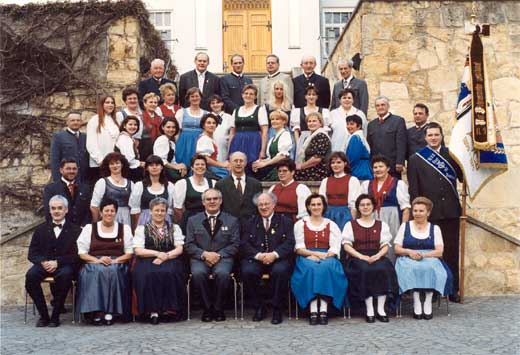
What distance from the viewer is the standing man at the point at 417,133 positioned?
8219 millimetres

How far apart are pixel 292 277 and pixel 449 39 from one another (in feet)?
16.3

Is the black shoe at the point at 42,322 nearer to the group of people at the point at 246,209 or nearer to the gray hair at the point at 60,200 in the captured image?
the group of people at the point at 246,209

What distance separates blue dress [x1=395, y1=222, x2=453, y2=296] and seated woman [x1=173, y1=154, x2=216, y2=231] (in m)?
2.14

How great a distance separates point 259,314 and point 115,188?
201 centimetres

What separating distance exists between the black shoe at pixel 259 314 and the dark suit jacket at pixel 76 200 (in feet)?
7.01

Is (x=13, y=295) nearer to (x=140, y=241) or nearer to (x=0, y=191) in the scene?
(x=140, y=241)

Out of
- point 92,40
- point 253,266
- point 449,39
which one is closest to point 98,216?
point 253,266

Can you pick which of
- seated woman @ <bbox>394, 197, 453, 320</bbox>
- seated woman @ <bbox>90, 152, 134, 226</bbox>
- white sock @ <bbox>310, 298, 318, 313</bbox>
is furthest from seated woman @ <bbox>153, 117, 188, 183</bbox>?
seated woman @ <bbox>394, 197, 453, 320</bbox>

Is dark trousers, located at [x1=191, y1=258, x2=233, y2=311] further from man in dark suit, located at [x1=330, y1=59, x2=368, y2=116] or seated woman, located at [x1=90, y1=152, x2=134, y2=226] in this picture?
man in dark suit, located at [x1=330, y1=59, x2=368, y2=116]

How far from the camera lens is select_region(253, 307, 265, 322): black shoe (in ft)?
22.1

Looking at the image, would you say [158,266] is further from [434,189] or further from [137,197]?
[434,189]

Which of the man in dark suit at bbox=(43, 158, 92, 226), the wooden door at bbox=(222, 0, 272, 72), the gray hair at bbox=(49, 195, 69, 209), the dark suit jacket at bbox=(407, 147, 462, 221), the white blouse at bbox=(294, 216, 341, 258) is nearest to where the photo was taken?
the white blouse at bbox=(294, 216, 341, 258)

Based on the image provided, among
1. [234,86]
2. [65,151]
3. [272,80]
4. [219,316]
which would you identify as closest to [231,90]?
[234,86]

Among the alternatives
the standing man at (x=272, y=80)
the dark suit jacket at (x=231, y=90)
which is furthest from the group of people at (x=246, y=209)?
the dark suit jacket at (x=231, y=90)
